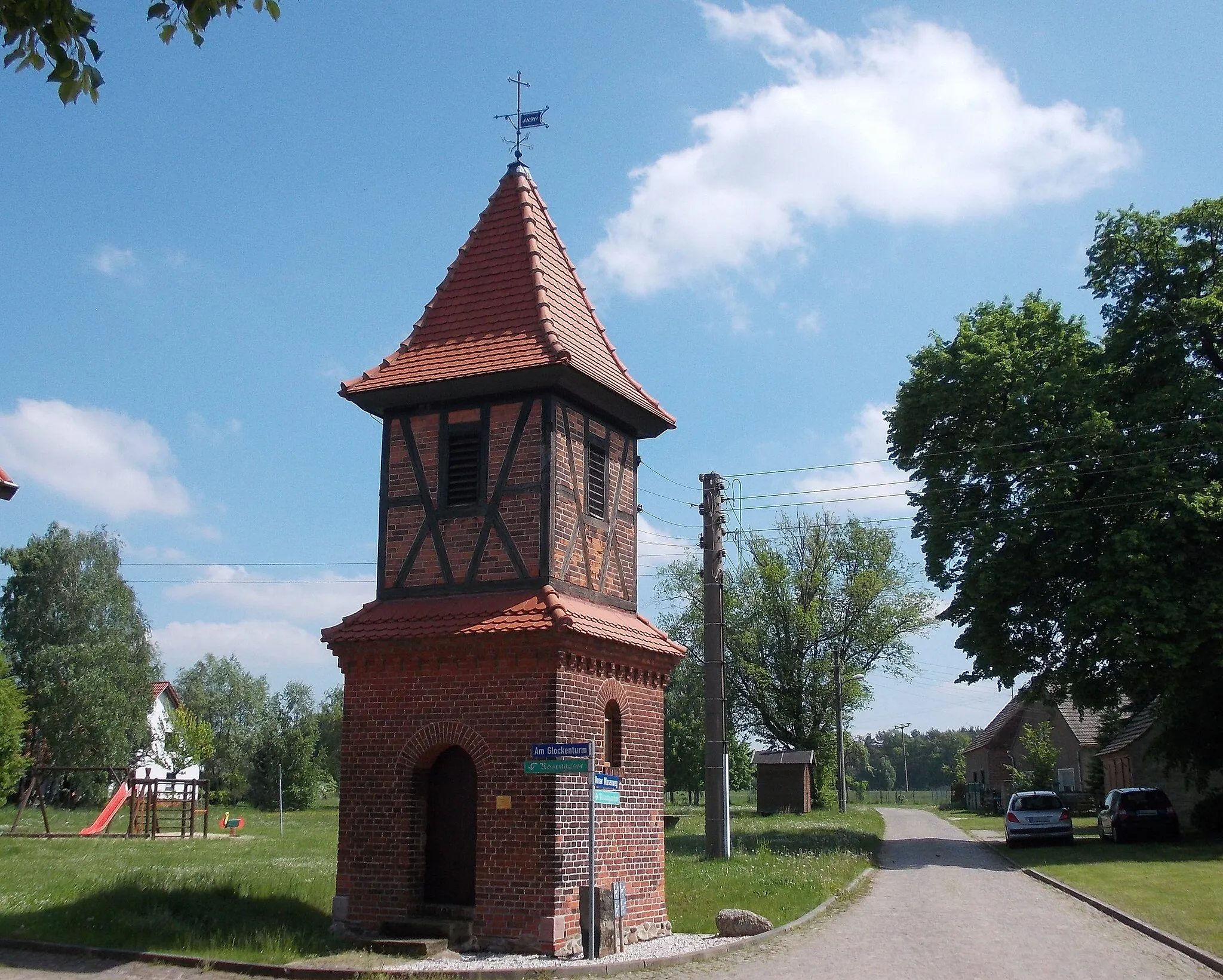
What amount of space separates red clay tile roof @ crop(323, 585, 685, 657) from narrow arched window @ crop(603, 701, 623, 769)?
88 centimetres

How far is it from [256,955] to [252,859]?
978 centimetres

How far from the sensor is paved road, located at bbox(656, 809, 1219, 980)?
11883 mm

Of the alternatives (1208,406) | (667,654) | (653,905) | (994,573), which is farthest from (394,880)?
(1208,406)

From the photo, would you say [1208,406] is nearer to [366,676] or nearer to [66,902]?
[366,676]

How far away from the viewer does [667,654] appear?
613 inches

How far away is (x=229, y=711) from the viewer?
83125 mm

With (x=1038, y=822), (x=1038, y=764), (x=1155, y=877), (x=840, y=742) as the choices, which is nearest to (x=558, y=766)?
(x=1155, y=877)

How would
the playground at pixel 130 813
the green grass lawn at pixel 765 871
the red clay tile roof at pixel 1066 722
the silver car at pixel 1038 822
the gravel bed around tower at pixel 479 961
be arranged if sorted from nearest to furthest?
the gravel bed around tower at pixel 479 961
the green grass lawn at pixel 765 871
the silver car at pixel 1038 822
the playground at pixel 130 813
the red clay tile roof at pixel 1066 722

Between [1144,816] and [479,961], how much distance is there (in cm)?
2058

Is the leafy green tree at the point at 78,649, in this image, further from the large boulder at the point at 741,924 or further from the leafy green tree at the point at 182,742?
the large boulder at the point at 741,924

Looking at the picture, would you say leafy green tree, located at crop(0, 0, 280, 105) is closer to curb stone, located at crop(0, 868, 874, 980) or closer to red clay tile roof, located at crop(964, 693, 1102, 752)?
curb stone, located at crop(0, 868, 874, 980)

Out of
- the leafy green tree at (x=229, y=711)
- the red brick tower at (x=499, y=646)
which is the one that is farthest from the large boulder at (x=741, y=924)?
the leafy green tree at (x=229, y=711)

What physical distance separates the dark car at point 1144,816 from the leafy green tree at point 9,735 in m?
28.8

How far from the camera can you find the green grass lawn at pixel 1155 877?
1464 centimetres
